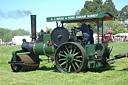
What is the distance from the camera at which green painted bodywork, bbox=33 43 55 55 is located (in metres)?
9.11

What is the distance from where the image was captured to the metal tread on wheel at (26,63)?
9.53 meters

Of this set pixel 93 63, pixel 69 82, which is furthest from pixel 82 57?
pixel 69 82

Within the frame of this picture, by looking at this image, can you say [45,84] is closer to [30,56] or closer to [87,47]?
[87,47]

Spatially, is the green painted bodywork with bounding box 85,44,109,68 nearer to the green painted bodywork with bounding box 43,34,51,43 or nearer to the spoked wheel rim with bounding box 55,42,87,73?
the spoked wheel rim with bounding box 55,42,87,73

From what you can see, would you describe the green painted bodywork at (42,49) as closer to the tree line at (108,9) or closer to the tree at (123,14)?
the tree line at (108,9)

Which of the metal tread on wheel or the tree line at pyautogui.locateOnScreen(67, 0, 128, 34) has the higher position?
the tree line at pyautogui.locateOnScreen(67, 0, 128, 34)

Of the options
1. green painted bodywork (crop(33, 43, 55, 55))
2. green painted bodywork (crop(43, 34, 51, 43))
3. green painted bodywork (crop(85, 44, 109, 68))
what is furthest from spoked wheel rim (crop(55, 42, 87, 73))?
green painted bodywork (crop(43, 34, 51, 43))

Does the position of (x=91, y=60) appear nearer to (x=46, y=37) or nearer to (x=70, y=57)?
(x=70, y=57)

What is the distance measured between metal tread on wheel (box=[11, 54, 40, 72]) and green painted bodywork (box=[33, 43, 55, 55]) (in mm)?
483

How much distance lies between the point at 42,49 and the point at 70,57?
57.3 inches

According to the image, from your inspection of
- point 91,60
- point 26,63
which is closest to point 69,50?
point 91,60

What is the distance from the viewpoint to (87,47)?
844cm

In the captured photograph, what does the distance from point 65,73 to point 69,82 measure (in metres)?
1.48

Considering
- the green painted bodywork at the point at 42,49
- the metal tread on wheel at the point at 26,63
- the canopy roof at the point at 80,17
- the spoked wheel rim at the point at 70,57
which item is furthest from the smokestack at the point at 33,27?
the spoked wheel rim at the point at 70,57
